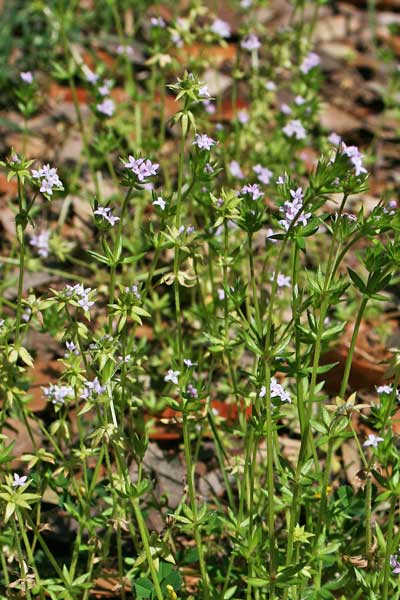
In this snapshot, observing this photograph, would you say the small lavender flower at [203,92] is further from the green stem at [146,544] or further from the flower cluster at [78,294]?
the green stem at [146,544]

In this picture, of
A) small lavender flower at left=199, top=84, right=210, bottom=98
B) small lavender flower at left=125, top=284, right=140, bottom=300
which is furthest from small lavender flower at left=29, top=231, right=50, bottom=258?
small lavender flower at left=199, top=84, right=210, bottom=98

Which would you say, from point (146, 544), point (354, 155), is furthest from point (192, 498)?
point (354, 155)

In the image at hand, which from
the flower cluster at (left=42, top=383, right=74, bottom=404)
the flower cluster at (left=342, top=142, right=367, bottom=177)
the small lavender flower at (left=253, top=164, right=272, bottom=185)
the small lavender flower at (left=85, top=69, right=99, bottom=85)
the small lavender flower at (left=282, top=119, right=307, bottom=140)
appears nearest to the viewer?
the flower cluster at (left=342, top=142, right=367, bottom=177)

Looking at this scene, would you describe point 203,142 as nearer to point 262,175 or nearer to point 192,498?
point 192,498

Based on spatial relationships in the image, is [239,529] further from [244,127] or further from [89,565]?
[244,127]

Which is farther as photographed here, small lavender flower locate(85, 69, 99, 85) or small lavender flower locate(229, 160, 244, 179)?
small lavender flower locate(85, 69, 99, 85)

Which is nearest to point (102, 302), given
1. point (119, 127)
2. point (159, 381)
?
point (159, 381)

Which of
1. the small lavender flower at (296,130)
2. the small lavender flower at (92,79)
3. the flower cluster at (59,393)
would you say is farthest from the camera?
the small lavender flower at (92,79)

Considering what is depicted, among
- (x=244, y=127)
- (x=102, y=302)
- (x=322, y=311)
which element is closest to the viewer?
(x=322, y=311)

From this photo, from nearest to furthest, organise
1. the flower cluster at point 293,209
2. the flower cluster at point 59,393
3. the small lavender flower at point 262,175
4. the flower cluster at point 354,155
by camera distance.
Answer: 1. the flower cluster at point 354,155
2. the flower cluster at point 293,209
3. the flower cluster at point 59,393
4. the small lavender flower at point 262,175

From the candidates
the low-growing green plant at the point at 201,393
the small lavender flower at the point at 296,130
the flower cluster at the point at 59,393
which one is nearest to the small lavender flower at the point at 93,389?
the low-growing green plant at the point at 201,393

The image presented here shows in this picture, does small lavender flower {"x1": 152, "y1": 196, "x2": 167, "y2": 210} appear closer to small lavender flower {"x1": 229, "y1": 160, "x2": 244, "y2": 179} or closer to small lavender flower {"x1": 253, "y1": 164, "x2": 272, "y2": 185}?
small lavender flower {"x1": 253, "y1": 164, "x2": 272, "y2": 185}
